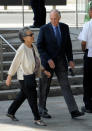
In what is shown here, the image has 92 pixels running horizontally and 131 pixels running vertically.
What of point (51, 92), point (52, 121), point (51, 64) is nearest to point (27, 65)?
point (51, 64)

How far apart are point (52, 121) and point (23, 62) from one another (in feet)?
3.60

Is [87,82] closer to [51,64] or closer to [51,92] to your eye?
[51,64]

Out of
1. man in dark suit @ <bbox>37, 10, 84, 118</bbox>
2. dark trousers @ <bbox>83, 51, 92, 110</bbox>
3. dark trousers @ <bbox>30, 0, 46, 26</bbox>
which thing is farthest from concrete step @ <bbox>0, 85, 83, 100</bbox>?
dark trousers @ <bbox>30, 0, 46, 26</bbox>

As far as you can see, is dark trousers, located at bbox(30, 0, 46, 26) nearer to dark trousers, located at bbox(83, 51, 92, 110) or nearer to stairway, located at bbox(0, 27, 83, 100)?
stairway, located at bbox(0, 27, 83, 100)

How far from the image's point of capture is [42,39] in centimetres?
783

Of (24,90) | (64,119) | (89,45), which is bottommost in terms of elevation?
(64,119)

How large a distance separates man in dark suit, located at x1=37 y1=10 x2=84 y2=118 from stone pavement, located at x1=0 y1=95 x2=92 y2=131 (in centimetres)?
17

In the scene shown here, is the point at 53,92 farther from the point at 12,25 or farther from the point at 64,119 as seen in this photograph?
the point at 12,25

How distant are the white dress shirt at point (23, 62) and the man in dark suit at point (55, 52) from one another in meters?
0.38

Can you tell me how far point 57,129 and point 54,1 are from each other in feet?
24.0

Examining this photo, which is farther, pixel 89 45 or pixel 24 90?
pixel 89 45

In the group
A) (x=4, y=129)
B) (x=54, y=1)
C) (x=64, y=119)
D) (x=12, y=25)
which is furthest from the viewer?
(x=54, y=1)

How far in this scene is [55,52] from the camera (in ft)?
25.7

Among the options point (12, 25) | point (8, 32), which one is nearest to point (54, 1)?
point (12, 25)
